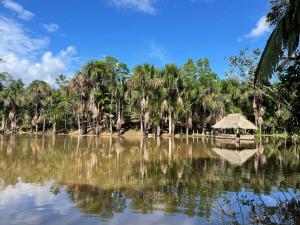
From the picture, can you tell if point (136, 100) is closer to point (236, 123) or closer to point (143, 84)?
point (143, 84)

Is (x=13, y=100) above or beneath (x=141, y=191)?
above

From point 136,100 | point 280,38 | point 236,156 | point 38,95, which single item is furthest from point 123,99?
point 280,38

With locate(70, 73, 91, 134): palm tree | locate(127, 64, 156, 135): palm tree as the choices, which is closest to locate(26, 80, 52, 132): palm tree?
locate(70, 73, 91, 134): palm tree

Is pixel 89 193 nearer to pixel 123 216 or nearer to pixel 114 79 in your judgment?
pixel 123 216

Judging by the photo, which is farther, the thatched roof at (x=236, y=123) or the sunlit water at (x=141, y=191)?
the thatched roof at (x=236, y=123)

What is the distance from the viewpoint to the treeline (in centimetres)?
5650

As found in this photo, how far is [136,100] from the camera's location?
58844 millimetres

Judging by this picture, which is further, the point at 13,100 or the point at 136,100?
the point at 13,100

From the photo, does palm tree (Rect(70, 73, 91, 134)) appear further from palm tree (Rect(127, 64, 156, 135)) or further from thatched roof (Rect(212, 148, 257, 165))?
thatched roof (Rect(212, 148, 257, 165))

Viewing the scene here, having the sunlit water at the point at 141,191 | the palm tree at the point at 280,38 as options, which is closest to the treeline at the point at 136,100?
the sunlit water at the point at 141,191

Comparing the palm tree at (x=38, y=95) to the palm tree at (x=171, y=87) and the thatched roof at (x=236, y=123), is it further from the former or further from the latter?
the thatched roof at (x=236, y=123)

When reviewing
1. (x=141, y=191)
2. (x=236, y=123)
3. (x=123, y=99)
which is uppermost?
(x=123, y=99)

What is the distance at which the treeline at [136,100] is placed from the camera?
2224 inches

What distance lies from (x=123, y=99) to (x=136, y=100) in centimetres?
448
